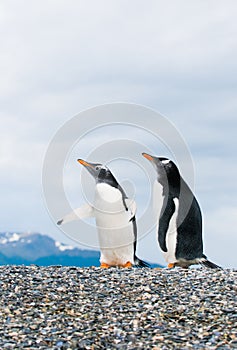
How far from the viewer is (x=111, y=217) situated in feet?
25.6

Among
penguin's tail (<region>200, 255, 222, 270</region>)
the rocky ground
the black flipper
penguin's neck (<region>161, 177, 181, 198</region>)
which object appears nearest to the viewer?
the rocky ground

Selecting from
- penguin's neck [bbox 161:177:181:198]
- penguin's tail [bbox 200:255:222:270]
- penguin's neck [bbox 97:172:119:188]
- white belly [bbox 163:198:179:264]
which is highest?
penguin's neck [bbox 97:172:119:188]

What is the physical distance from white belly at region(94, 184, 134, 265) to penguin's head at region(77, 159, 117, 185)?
0.31 feet

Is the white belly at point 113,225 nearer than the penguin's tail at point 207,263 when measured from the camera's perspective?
Yes

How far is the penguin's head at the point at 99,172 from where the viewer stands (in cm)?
791

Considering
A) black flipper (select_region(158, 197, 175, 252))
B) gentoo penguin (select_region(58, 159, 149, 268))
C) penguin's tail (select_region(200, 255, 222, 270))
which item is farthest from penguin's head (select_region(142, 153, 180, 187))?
penguin's tail (select_region(200, 255, 222, 270))

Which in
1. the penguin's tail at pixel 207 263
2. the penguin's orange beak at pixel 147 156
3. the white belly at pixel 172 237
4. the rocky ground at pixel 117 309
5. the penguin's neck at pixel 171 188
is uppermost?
the penguin's orange beak at pixel 147 156

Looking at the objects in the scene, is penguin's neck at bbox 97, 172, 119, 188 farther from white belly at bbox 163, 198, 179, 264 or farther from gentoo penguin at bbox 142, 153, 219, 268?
white belly at bbox 163, 198, 179, 264

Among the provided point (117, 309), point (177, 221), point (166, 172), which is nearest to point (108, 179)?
point (166, 172)

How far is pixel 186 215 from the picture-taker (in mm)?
7746

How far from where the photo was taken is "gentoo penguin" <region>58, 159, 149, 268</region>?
25.6ft

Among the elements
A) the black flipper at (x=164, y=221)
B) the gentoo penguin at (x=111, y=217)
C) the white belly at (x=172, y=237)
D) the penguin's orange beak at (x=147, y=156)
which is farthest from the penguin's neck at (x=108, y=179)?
the white belly at (x=172, y=237)

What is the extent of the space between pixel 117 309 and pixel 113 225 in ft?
6.93

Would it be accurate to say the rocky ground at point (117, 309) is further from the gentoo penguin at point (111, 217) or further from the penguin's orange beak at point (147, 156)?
the penguin's orange beak at point (147, 156)
